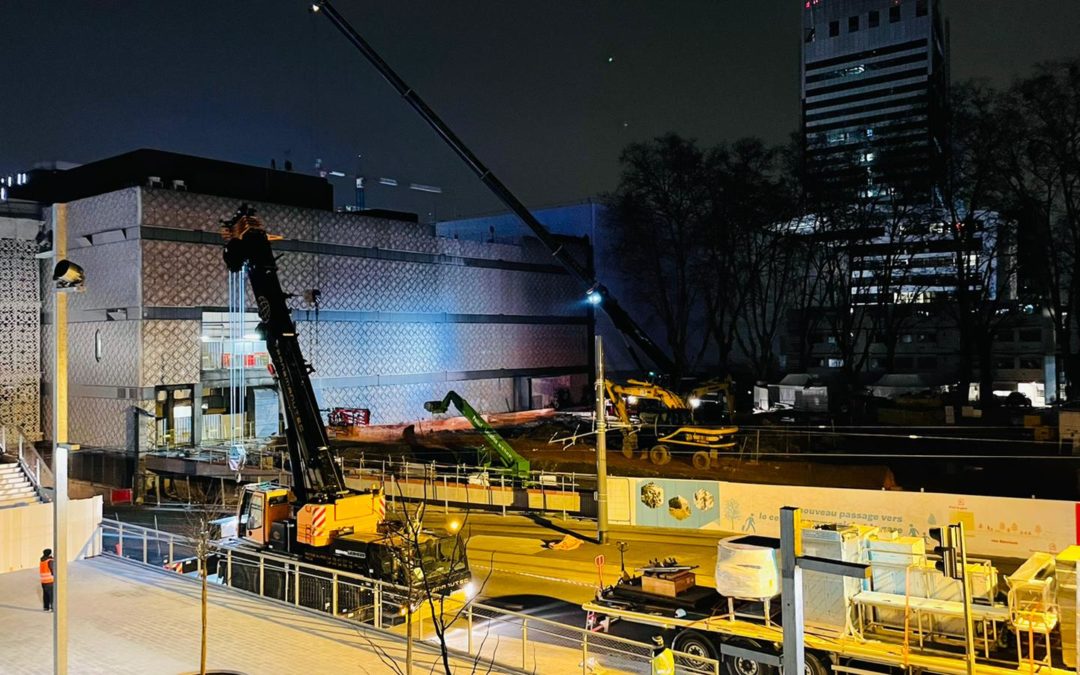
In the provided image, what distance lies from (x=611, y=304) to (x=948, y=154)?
21052mm

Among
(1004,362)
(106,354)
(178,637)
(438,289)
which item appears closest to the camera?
(178,637)

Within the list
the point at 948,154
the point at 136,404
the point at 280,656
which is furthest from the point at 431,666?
the point at 948,154

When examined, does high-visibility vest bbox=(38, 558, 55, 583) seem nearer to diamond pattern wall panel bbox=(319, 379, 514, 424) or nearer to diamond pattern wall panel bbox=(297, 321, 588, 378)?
diamond pattern wall panel bbox=(297, 321, 588, 378)

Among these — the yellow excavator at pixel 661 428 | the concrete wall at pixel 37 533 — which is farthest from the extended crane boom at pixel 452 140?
the concrete wall at pixel 37 533

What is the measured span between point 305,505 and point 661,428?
20.7 metres

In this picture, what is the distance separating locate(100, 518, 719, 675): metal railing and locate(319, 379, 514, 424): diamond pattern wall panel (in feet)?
87.6

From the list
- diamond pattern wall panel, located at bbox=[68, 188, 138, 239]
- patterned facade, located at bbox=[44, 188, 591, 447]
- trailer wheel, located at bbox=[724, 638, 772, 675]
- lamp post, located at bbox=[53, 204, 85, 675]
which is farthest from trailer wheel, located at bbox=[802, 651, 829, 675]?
diamond pattern wall panel, located at bbox=[68, 188, 138, 239]

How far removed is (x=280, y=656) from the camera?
11789mm

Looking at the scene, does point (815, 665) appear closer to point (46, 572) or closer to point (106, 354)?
point (46, 572)

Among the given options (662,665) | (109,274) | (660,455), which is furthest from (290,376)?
(109,274)

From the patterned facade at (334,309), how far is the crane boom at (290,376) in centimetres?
2087

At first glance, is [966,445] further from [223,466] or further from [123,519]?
[123,519]

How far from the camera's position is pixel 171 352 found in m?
37.9

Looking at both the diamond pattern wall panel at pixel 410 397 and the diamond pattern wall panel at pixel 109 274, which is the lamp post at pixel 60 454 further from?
the diamond pattern wall panel at pixel 410 397
